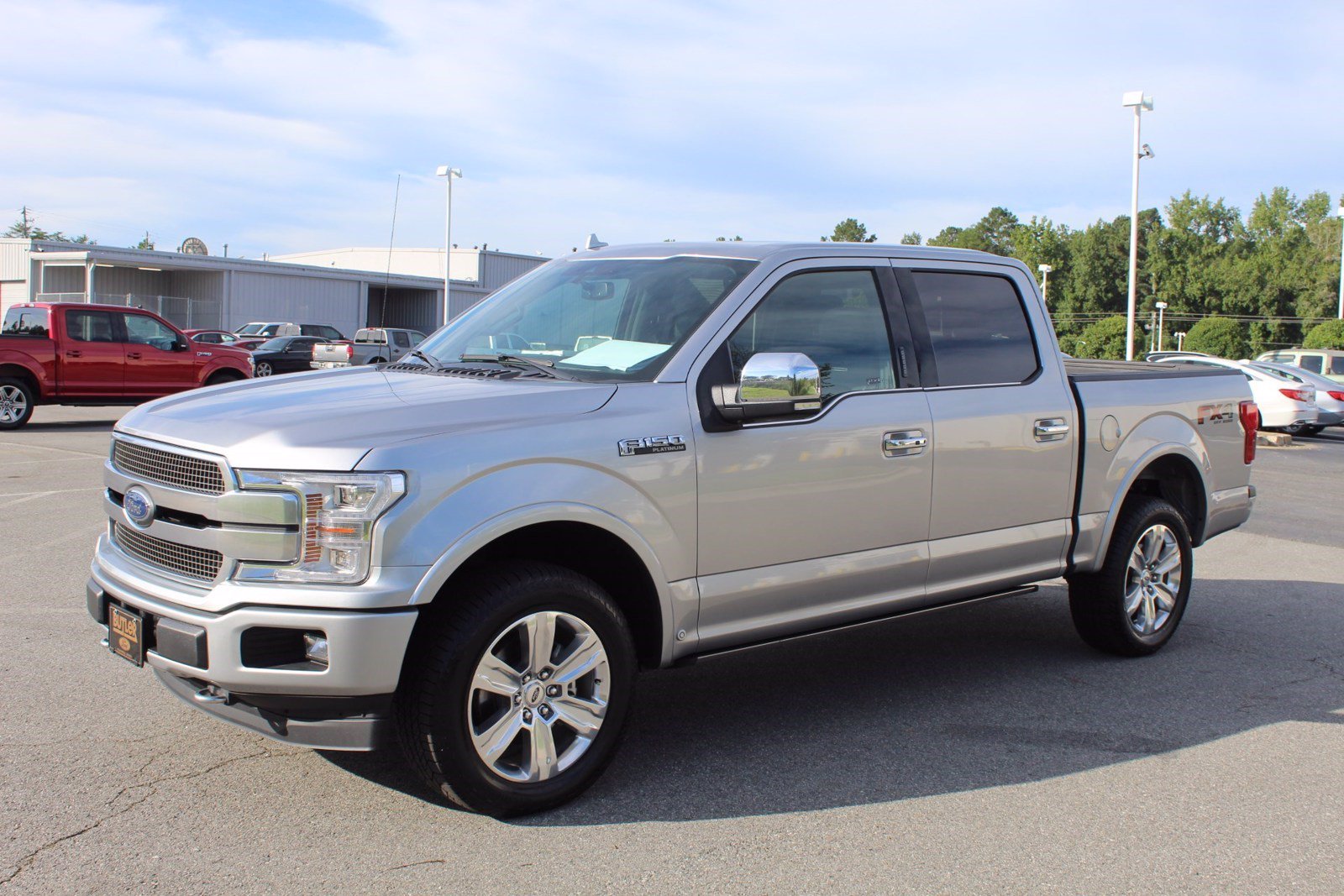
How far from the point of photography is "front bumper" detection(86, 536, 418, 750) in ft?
11.5

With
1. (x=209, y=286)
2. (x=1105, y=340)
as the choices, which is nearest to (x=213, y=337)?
(x=209, y=286)

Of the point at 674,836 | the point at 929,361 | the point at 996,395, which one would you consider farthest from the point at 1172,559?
the point at 674,836

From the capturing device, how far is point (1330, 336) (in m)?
39.2

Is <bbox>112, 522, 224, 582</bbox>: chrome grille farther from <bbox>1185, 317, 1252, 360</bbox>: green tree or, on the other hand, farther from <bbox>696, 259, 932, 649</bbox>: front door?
<bbox>1185, 317, 1252, 360</bbox>: green tree

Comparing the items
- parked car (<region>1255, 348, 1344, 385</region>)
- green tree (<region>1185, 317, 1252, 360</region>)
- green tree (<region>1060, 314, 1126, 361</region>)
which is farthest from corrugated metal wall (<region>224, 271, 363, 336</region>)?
green tree (<region>1060, 314, 1126, 361</region>)

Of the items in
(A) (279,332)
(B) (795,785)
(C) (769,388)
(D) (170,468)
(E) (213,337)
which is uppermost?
(A) (279,332)

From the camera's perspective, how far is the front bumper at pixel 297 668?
352cm

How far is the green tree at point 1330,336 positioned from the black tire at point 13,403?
37698mm

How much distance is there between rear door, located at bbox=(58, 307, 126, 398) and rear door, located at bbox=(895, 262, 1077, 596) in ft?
53.0

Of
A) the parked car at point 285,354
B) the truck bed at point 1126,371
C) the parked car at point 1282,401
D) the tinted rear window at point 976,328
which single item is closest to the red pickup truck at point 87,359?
the parked car at point 285,354

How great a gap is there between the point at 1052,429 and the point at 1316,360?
2446cm

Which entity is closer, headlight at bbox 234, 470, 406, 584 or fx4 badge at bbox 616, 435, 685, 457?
headlight at bbox 234, 470, 406, 584

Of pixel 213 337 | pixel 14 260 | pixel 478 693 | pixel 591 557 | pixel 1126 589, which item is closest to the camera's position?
pixel 478 693

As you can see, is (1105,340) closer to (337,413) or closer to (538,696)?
(538,696)
